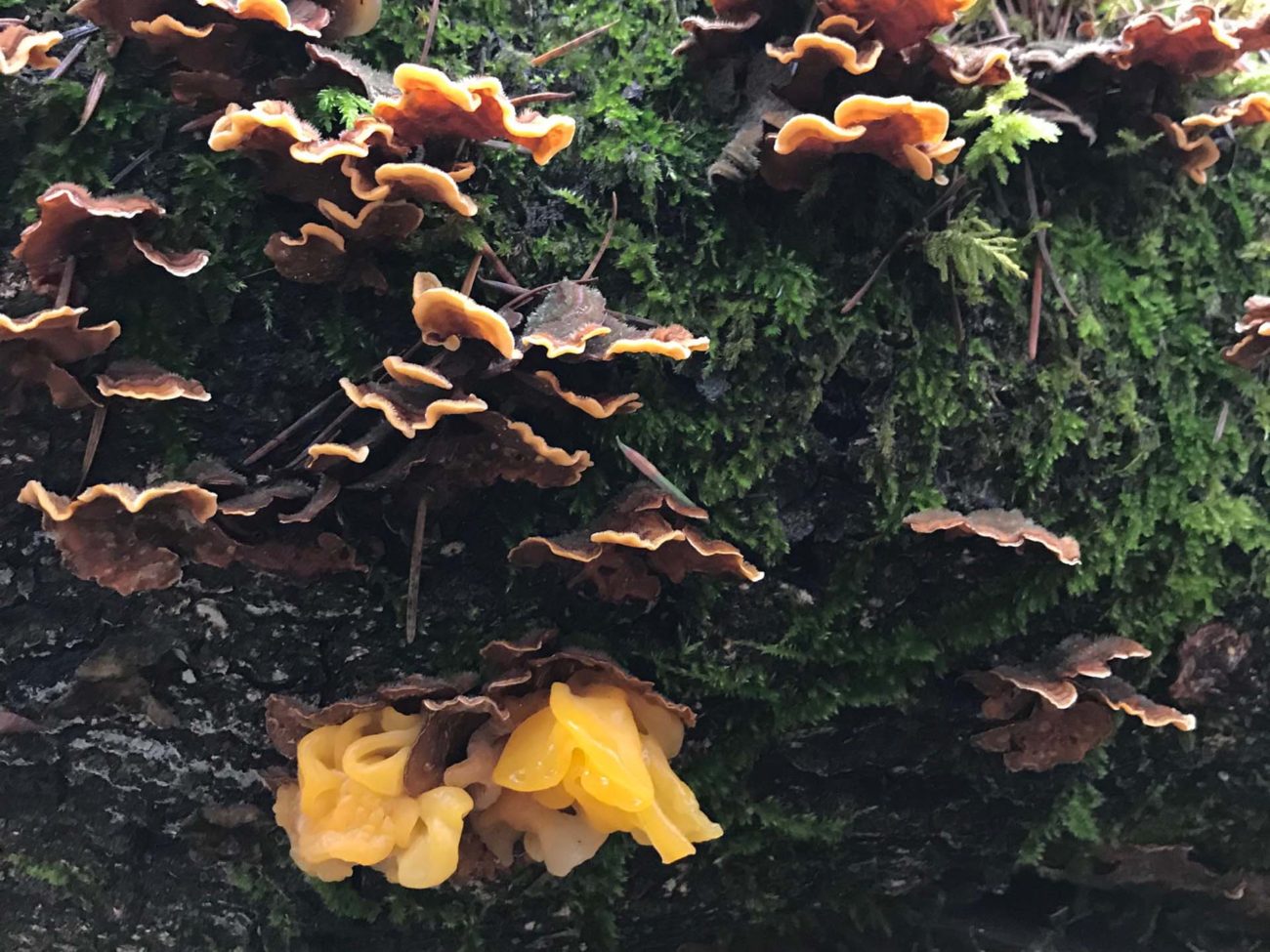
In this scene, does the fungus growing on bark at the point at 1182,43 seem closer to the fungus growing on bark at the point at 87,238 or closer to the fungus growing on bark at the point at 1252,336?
the fungus growing on bark at the point at 1252,336

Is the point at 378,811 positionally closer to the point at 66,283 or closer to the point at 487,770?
the point at 487,770

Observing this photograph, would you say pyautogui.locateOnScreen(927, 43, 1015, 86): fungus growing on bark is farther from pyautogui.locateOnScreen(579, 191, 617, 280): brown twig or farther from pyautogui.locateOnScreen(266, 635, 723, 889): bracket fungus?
pyautogui.locateOnScreen(266, 635, 723, 889): bracket fungus

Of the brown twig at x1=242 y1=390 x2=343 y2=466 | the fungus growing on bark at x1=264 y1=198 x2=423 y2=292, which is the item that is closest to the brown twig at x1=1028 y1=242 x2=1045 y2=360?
the fungus growing on bark at x1=264 y1=198 x2=423 y2=292

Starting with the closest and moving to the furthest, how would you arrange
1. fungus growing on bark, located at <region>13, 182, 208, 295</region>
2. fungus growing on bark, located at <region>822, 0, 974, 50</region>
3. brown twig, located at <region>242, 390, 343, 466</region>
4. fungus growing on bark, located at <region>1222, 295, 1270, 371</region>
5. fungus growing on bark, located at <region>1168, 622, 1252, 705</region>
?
fungus growing on bark, located at <region>13, 182, 208, 295</region> → fungus growing on bark, located at <region>822, 0, 974, 50</region> → brown twig, located at <region>242, 390, 343, 466</region> → fungus growing on bark, located at <region>1222, 295, 1270, 371</region> → fungus growing on bark, located at <region>1168, 622, 1252, 705</region>

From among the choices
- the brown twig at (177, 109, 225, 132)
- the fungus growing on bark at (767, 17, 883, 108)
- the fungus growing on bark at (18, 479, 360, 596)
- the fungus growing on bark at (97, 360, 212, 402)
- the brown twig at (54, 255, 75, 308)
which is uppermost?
the fungus growing on bark at (767, 17, 883, 108)

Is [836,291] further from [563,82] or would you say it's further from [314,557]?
[314,557]

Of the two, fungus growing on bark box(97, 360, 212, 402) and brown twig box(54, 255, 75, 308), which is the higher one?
brown twig box(54, 255, 75, 308)

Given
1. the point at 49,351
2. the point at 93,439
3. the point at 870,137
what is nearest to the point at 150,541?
the point at 93,439

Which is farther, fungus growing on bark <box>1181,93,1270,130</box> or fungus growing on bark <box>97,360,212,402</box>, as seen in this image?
fungus growing on bark <box>1181,93,1270,130</box>
